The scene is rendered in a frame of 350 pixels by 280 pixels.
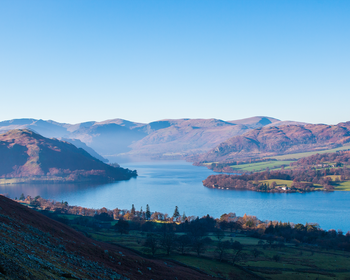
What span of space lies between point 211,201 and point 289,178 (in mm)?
58204

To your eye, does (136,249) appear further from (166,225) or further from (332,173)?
(332,173)

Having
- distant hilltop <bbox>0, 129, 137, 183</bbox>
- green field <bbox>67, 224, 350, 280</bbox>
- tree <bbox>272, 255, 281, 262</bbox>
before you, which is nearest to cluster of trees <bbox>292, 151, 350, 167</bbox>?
distant hilltop <bbox>0, 129, 137, 183</bbox>

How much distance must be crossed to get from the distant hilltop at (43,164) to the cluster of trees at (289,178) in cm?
5948

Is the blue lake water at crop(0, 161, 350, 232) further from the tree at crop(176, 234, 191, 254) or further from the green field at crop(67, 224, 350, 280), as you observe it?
the tree at crop(176, 234, 191, 254)

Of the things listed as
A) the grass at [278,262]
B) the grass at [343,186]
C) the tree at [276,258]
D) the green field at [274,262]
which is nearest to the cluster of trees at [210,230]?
the green field at [274,262]

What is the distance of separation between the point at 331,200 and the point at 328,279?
76390 mm

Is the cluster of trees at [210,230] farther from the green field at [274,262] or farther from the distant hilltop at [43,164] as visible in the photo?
the distant hilltop at [43,164]

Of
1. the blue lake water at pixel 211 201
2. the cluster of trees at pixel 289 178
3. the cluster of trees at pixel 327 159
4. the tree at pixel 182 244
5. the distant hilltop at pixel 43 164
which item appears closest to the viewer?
the tree at pixel 182 244

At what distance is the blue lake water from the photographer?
3039 inches

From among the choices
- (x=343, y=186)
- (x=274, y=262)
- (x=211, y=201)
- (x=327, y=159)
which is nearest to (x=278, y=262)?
(x=274, y=262)

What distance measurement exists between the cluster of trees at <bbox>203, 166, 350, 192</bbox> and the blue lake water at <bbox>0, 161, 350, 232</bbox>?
6.05 metres

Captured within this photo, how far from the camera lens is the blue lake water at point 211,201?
77.2 meters

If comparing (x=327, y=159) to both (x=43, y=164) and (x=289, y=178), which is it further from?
(x=43, y=164)

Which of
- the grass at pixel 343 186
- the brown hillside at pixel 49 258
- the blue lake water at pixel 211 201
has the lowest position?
the blue lake water at pixel 211 201
